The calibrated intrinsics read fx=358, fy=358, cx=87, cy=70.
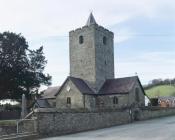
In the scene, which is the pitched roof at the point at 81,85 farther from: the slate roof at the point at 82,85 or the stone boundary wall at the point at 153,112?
the stone boundary wall at the point at 153,112

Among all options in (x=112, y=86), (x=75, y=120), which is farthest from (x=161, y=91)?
(x=75, y=120)

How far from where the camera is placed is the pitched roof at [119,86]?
53.6 meters

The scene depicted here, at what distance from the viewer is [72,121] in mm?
31344

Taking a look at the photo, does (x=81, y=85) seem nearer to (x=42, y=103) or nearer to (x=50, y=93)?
(x=42, y=103)

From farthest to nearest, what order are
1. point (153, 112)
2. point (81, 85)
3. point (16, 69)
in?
point (153, 112)
point (81, 85)
point (16, 69)

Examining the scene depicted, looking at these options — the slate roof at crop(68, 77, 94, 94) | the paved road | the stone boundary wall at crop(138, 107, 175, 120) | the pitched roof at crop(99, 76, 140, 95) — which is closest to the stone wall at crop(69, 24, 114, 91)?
the slate roof at crop(68, 77, 94, 94)

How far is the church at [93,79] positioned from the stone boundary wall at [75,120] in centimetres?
790

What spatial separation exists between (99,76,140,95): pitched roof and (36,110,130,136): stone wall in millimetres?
12174

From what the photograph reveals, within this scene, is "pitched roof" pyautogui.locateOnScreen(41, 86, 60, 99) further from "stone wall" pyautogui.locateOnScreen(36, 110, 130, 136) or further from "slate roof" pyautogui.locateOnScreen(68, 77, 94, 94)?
"stone wall" pyautogui.locateOnScreen(36, 110, 130, 136)

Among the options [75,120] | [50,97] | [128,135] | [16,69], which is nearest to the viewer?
[128,135]

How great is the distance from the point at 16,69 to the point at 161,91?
7065 centimetres

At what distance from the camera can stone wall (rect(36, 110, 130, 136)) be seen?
27.5 meters

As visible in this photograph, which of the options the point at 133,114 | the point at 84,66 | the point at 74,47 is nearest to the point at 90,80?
the point at 84,66

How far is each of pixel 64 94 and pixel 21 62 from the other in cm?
823
